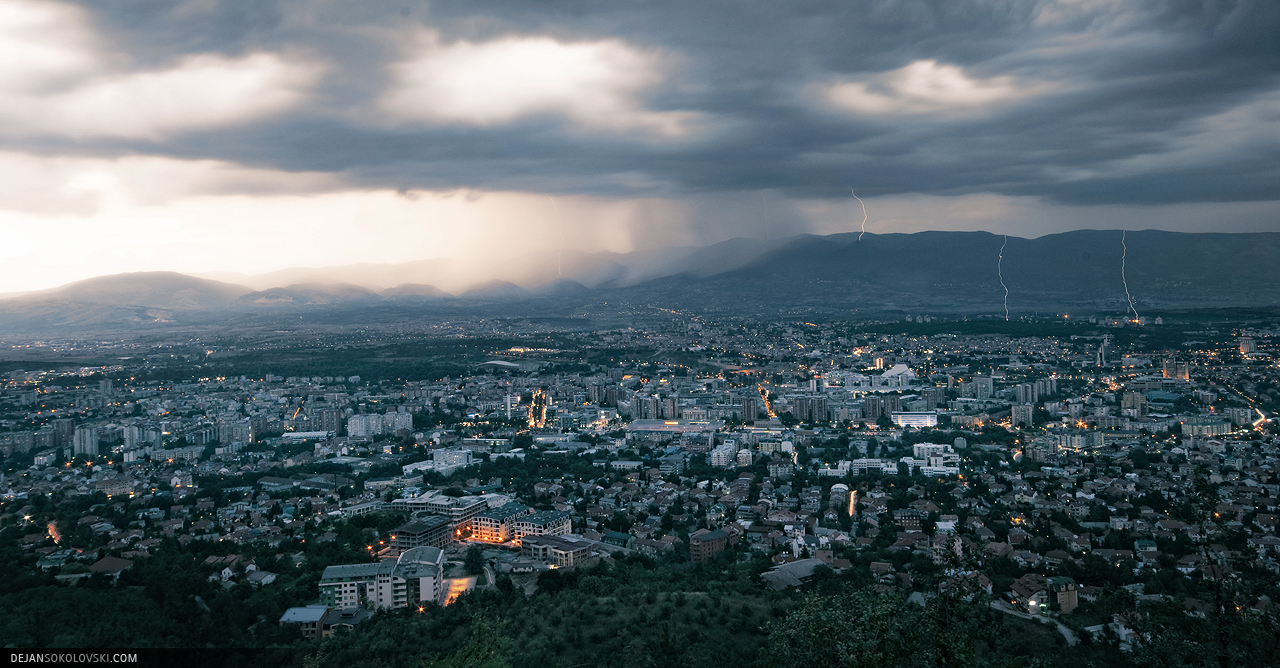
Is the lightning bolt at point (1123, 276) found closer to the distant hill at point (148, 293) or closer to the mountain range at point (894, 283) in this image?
the mountain range at point (894, 283)

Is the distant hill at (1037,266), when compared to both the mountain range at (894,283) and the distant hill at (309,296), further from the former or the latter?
the distant hill at (309,296)

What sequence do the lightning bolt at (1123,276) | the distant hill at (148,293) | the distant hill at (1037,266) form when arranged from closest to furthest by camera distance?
the lightning bolt at (1123,276) → the distant hill at (1037,266) → the distant hill at (148,293)

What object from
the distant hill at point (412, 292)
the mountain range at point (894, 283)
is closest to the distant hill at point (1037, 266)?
the mountain range at point (894, 283)

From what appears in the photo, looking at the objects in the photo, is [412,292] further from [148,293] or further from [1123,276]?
[1123,276]

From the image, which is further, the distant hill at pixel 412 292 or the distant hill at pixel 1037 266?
the distant hill at pixel 412 292

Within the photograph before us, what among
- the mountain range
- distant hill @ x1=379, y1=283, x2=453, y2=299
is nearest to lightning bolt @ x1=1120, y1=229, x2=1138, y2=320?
the mountain range

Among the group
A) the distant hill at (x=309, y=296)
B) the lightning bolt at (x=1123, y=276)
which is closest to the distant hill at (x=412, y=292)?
the distant hill at (x=309, y=296)

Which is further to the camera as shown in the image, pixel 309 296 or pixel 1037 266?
pixel 309 296

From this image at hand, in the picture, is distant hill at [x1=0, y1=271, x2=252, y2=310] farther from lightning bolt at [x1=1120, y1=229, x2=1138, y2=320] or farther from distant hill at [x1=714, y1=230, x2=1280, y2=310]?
lightning bolt at [x1=1120, y1=229, x2=1138, y2=320]

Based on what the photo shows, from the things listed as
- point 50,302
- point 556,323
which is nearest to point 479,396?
point 556,323

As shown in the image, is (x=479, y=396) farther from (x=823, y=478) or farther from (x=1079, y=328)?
(x=1079, y=328)

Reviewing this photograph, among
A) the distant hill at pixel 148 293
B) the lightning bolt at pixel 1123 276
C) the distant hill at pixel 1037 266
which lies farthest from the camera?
the distant hill at pixel 148 293

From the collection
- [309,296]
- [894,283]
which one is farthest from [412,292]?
[894,283]
